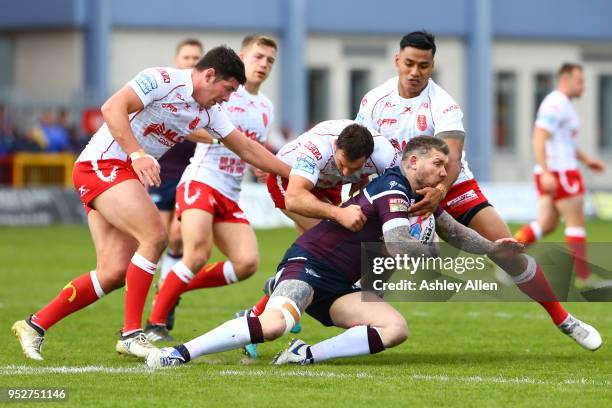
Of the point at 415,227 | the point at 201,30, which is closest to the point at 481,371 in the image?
the point at 415,227

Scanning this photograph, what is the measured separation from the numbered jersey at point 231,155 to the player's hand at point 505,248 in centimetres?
230

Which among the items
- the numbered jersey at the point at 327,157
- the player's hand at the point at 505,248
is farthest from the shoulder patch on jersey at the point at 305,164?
the player's hand at the point at 505,248

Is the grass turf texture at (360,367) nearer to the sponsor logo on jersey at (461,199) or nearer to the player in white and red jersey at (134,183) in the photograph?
the player in white and red jersey at (134,183)

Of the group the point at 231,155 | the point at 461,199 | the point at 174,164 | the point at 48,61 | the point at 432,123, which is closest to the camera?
the point at 432,123

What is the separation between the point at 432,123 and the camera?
9.44 meters

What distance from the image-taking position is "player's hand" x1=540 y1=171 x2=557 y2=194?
48.3 feet

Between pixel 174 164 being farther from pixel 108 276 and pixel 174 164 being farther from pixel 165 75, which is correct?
pixel 165 75

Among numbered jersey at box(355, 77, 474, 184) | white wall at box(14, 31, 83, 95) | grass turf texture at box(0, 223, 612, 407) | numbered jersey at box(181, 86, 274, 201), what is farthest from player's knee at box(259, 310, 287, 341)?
white wall at box(14, 31, 83, 95)

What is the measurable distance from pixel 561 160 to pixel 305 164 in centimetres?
670

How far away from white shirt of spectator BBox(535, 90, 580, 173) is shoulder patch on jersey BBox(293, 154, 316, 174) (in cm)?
647

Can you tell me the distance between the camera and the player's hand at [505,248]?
8.69 metres

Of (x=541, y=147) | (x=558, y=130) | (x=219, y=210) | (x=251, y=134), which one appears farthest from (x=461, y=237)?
(x=558, y=130)

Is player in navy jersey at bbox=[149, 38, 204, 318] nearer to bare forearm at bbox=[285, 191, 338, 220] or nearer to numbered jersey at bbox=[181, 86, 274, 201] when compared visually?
numbered jersey at bbox=[181, 86, 274, 201]

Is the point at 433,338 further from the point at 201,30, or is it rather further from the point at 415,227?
the point at 201,30
